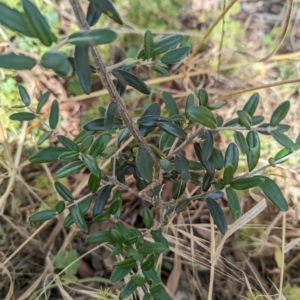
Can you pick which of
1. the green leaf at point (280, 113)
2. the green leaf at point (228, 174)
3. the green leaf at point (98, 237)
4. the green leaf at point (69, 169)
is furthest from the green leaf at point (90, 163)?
the green leaf at point (280, 113)

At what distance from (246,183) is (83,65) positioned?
41cm

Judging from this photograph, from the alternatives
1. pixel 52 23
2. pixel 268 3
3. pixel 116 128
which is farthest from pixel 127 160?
pixel 268 3

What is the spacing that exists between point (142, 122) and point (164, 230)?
41 cm

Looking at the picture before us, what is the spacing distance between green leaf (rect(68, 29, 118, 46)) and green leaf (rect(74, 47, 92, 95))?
3.1 inches

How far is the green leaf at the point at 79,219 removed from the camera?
87 cm

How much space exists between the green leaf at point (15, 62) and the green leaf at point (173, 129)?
1.16 ft

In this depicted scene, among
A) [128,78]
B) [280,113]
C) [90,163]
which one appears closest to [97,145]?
[90,163]

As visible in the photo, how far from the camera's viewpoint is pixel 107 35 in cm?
56

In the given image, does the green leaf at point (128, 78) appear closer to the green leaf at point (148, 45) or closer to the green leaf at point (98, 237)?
the green leaf at point (148, 45)

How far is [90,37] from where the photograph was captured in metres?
0.55

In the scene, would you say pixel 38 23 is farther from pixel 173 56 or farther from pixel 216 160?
A: pixel 216 160

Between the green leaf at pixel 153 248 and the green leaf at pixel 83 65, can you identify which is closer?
the green leaf at pixel 83 65

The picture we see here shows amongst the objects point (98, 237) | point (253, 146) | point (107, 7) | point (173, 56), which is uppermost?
point (107, 7)

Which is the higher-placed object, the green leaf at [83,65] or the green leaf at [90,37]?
the green leaf at [90,37]
